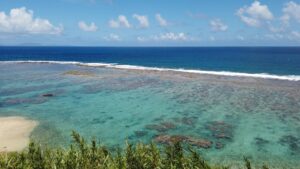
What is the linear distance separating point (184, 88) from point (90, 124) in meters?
27.3

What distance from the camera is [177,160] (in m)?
16.7

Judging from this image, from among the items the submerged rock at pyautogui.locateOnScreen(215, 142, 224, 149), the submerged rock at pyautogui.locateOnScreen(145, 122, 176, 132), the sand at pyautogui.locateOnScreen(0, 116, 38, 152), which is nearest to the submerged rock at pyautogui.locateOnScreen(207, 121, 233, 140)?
the submerged rock at pyautogui.locateOnScreen(215, 142, 224, 149)

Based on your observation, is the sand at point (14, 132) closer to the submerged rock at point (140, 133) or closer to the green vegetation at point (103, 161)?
the submerged rock at point (140, 133)

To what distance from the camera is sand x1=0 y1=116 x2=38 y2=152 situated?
29109 millimetres

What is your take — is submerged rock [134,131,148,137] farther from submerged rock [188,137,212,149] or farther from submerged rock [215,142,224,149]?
submerged rock [215,142,224,149]

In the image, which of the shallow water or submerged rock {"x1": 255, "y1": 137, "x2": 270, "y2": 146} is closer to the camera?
submerged rock {"x1": 255, "y1": 137, "x2": 270, "y2": 146}

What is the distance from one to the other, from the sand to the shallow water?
1104 mm

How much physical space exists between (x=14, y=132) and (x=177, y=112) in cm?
1876

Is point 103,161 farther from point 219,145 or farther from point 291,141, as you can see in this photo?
point 291,141

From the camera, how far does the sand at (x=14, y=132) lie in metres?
29.1

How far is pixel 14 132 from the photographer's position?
109 ft

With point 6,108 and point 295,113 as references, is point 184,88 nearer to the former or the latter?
point 295,113

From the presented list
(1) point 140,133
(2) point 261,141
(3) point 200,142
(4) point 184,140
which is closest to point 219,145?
(3) point 200,142

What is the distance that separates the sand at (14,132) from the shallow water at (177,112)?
110cm
